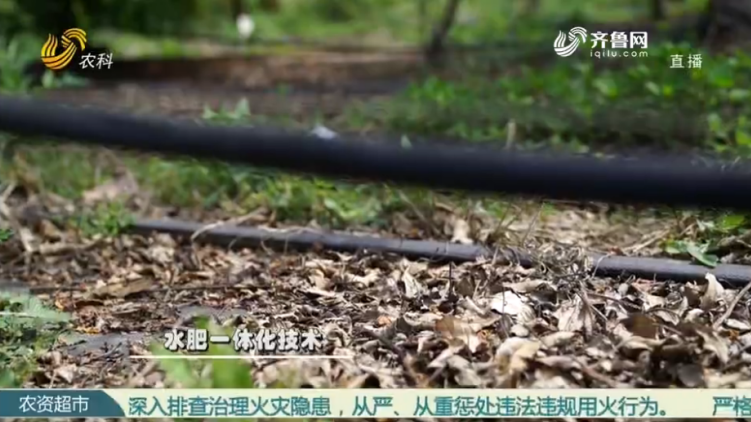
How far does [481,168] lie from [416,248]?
1.15 metres

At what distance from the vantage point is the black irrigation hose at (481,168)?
0.75m

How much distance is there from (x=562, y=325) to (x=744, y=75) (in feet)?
5.09

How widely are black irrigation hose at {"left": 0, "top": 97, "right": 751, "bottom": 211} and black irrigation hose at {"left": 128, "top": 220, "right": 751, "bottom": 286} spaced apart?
837 mm

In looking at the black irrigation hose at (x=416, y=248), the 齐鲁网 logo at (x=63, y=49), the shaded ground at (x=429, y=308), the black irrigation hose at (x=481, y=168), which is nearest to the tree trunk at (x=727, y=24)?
the shaded ground at (x=429, y=308)

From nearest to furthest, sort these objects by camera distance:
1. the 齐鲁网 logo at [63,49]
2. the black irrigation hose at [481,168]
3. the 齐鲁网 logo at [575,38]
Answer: the black irrigation hose at [481,168]
the 齐鲁网 logo at [63,49]
the 齐鲁网 logo at [575,38]

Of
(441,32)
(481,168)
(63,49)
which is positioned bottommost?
(481,168)

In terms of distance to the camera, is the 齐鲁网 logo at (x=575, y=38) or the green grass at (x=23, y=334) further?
the 齐鲁网 logo at (x=575, y=38)

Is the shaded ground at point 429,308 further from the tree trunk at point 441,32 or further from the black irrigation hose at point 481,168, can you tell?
the tree trunk at point 441,32

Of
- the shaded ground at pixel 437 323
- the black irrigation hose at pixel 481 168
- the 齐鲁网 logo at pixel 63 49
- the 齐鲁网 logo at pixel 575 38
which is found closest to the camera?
the black irrigation hose at pixel 481 168

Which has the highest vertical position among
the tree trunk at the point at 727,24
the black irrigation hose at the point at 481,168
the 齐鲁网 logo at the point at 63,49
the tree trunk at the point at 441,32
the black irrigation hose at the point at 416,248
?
the tree trunk at the point at 441,32

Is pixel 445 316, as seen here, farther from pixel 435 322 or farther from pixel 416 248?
pixel 416 248

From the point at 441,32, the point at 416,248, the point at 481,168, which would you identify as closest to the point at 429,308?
the point at 416,248

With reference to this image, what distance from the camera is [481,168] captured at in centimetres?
76

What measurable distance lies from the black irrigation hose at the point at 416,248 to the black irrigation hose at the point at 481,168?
837mm
